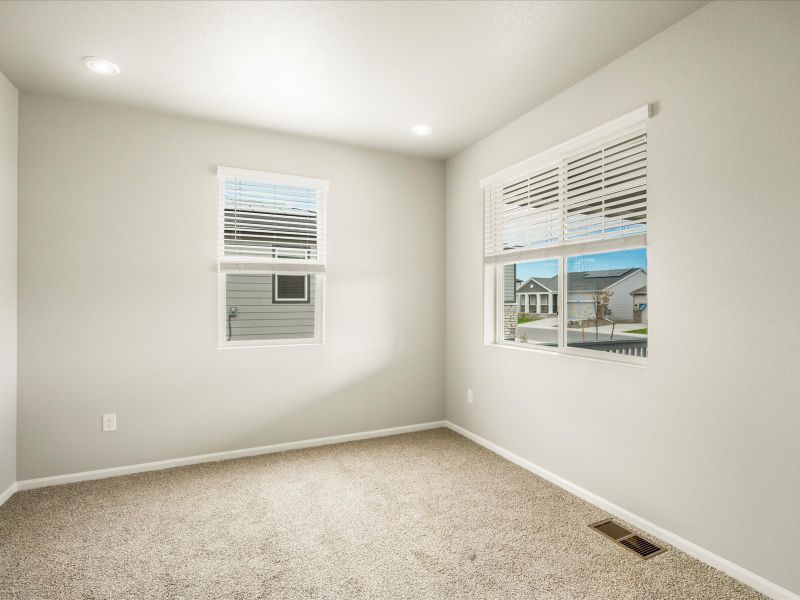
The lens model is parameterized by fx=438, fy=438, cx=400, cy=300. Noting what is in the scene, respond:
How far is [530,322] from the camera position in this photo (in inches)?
Result: 135

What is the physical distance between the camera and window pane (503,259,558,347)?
10.5 feet

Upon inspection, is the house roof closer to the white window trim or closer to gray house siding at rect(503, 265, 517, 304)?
the white window trim

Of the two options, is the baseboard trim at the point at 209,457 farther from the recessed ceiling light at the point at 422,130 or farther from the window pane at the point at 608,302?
the recessed ceiling light at the point at 422,130

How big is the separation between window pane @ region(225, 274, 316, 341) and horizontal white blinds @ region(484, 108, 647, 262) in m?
1.70

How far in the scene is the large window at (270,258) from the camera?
11.5 feet

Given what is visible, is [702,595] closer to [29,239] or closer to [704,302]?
[704,302]

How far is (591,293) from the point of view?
2902mm

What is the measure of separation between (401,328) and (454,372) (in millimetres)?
660

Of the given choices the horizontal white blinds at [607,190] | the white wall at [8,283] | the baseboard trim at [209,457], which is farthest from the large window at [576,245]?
the white wall at [8,283]

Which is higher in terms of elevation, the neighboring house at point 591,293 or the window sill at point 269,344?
the neighboring house at point 591,293

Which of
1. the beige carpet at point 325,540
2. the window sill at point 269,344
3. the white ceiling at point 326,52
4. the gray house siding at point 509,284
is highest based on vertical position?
the white ceiling at point 326,52

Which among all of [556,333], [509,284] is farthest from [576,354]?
[509,284]

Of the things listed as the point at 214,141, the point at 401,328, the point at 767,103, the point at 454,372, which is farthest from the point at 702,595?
the point at 214,141

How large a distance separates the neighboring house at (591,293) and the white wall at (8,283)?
355 centimetres
